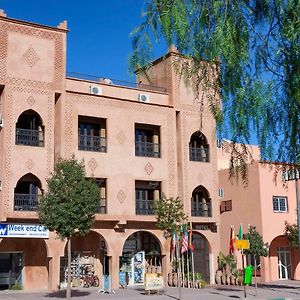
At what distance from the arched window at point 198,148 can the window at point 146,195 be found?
3.23 m

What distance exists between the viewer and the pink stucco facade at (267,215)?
4206 centimetres

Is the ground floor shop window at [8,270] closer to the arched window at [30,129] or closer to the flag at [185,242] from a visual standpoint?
the arched window at [30,129]

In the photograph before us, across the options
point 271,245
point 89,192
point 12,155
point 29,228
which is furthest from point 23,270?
A: point 271,245

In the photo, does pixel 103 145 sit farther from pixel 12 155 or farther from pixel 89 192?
pixel 89 192

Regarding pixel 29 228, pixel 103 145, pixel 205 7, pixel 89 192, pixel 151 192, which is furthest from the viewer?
pixel 151 192

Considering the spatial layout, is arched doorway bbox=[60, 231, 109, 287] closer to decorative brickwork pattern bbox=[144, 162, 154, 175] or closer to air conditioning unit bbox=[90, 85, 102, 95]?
decorative brickwork pattern bbox=[144, 162, 154, 175]

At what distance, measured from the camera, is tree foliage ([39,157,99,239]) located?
26125 millimetres

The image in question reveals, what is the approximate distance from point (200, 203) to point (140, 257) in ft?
17.3

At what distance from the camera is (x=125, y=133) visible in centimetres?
3588

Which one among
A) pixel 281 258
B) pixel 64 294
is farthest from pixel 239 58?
pixel 281 258

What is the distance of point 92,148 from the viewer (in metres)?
34.9

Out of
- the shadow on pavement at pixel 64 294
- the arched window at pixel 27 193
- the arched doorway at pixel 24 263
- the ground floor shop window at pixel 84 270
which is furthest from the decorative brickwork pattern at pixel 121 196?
the shadow on pavement at pixel 64 294

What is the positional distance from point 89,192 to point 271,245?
69.8 ft

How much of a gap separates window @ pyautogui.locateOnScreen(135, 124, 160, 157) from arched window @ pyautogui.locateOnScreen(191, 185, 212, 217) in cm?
402
